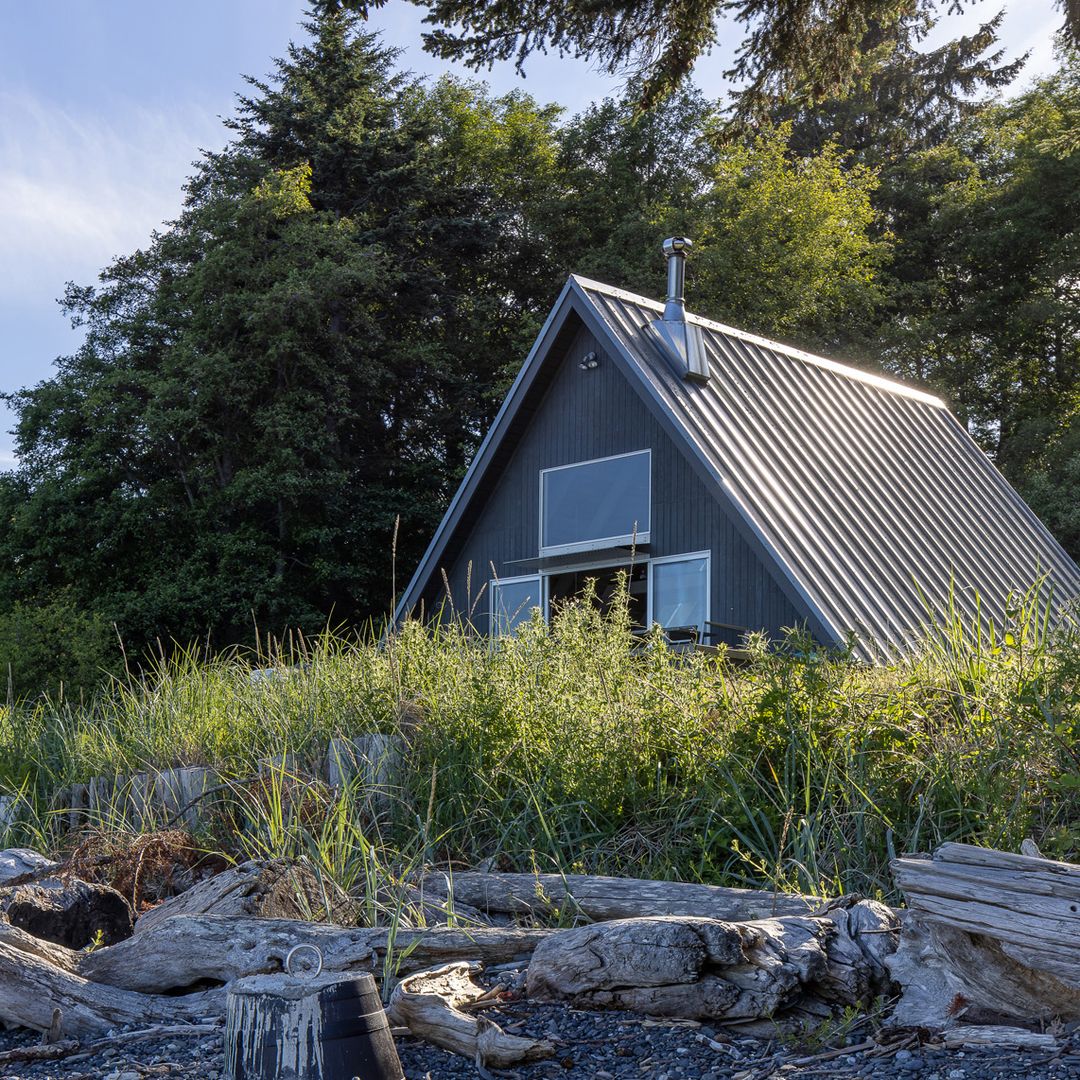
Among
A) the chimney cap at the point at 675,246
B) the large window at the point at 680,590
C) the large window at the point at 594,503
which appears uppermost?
the chimney cap at the point at 675,246

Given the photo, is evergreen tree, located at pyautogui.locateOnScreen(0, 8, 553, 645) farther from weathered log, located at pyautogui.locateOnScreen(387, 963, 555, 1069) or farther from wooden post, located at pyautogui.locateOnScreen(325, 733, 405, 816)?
weathered log, located at pyautogui.locateOnScreen(387, 963, 555, 1069)

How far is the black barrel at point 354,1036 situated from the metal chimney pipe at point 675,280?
12.0 m

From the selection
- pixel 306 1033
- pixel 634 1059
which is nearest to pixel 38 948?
pixel 306 1033

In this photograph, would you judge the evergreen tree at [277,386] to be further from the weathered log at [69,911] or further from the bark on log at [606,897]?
the bark on log at [606,897]

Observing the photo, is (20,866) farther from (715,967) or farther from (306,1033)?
(715,967)

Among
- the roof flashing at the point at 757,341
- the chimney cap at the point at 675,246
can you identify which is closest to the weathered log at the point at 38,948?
the roof flashing at the point at 757,341

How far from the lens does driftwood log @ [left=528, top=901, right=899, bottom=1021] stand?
3.10 metres

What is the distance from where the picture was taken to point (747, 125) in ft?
31.6

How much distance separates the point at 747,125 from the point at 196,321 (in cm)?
1784

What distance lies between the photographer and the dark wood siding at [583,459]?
507 inches

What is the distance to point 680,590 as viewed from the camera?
13703 mm

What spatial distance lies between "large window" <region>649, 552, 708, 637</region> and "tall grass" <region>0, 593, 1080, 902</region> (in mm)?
7024

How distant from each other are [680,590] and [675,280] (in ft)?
12.8

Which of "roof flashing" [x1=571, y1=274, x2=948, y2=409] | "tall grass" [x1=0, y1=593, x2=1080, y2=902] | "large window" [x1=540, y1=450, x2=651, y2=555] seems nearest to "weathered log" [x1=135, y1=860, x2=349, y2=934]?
"tall grass" [x1=0, y1=593, x2=1080, y2=902]
